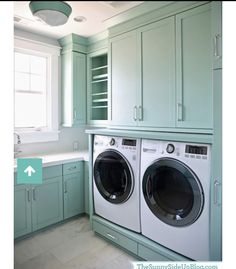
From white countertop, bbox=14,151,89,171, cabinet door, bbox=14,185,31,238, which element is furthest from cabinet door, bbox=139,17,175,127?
cabinet door, bbox=14,185,31,238

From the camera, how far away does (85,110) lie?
0.99 meters

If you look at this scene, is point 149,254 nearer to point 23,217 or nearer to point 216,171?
point 216,171

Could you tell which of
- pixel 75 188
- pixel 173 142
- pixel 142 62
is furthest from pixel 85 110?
pixel 75 188

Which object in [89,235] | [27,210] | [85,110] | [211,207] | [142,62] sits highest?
[142,62]

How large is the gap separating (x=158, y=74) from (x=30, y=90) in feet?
1.98

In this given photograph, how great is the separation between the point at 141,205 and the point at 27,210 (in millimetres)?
924

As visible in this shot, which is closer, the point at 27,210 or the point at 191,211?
the point at 191,211

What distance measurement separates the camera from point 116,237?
4.89 feet

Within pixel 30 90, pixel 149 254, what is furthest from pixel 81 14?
pixel 149 254

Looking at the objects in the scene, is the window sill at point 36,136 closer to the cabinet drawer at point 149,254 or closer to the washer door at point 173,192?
the washer door at point 173,192

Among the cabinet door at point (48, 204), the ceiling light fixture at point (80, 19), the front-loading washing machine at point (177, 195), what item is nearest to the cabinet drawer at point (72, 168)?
the cabinet door at point (48, 204)

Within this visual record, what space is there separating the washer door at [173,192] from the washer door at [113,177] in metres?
0.17
